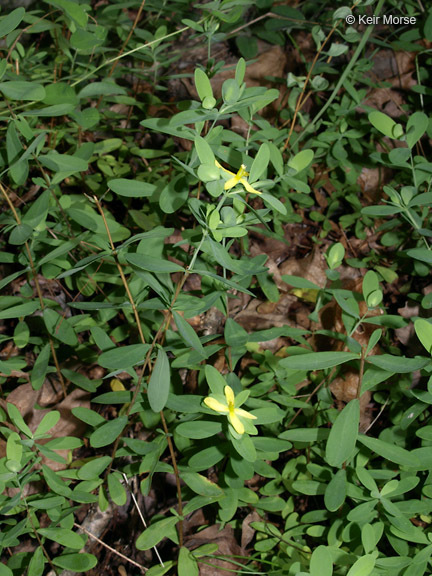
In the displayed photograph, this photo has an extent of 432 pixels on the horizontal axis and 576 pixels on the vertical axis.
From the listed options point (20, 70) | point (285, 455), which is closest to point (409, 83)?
point (20, 70)

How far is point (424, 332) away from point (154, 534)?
958 mm

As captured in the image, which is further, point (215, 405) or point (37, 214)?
point (37, 214)

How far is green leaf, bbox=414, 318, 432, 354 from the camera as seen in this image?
4.13 feet

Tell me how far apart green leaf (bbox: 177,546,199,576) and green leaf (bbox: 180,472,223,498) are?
0.20 m

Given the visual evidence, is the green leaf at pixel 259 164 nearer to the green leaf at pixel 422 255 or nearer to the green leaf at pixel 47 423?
the green leaf at pixel 422 255

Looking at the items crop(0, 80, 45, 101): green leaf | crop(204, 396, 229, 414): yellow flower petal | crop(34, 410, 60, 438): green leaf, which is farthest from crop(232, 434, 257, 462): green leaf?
crop(0, 80, 45, 101): green leaf

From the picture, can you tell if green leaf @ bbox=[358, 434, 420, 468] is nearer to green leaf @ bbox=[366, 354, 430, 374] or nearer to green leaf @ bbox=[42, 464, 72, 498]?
green leaf @ bbox=[366, 354, 430, 374]

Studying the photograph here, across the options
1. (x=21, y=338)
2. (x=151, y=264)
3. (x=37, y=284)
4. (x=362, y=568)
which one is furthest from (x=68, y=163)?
(x=362, y=568)

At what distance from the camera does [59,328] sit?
68.3 inches

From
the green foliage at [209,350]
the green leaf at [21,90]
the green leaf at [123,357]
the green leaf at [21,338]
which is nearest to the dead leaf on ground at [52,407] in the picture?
the green foliage at [209,350]

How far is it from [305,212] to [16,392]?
5.74 ft

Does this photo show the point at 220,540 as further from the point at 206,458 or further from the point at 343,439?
the point at 343,439

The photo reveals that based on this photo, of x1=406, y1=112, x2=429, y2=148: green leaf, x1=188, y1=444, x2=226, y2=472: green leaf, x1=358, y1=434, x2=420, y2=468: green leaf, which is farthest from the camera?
x1=406, y1=112, x2=429, y2=148: green leaf

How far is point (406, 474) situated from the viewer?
1.58 metres
